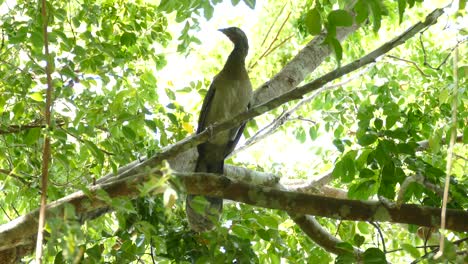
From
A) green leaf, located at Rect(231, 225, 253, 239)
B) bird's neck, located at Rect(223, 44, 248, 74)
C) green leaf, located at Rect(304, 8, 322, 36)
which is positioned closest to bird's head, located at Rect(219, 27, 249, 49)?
bird's neck, located at Rect(223, 44, 248, 74)

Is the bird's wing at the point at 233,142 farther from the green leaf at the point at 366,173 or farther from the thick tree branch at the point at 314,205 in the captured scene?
the thick tree branch at the point at 314,205

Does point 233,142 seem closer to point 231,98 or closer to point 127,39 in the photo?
point 231,98

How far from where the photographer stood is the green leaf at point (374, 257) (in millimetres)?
2150

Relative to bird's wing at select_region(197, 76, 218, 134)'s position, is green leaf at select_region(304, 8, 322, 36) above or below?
below

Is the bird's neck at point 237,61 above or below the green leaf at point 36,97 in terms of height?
above

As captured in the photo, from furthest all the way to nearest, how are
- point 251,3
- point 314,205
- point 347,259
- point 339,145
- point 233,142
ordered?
point 233,142 < point 339,145 < point 314,205 < point 251,3 < point 347,259

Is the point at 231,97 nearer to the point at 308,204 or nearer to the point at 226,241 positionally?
the point at 308,204

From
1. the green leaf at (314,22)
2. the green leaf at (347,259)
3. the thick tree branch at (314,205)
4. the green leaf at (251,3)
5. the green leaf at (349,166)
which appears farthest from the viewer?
the green leaf at (349,166)

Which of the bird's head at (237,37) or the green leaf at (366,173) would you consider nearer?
the green leaf at (366,173)

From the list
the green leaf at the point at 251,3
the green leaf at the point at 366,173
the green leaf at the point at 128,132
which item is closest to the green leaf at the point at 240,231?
the green leaf at the point at 366,173

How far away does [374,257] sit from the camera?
216cm

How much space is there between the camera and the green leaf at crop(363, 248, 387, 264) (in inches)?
84.7

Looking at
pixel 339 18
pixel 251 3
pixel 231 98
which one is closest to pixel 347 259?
pixel 339 18

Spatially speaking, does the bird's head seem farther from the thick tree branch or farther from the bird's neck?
the thick tree branch
